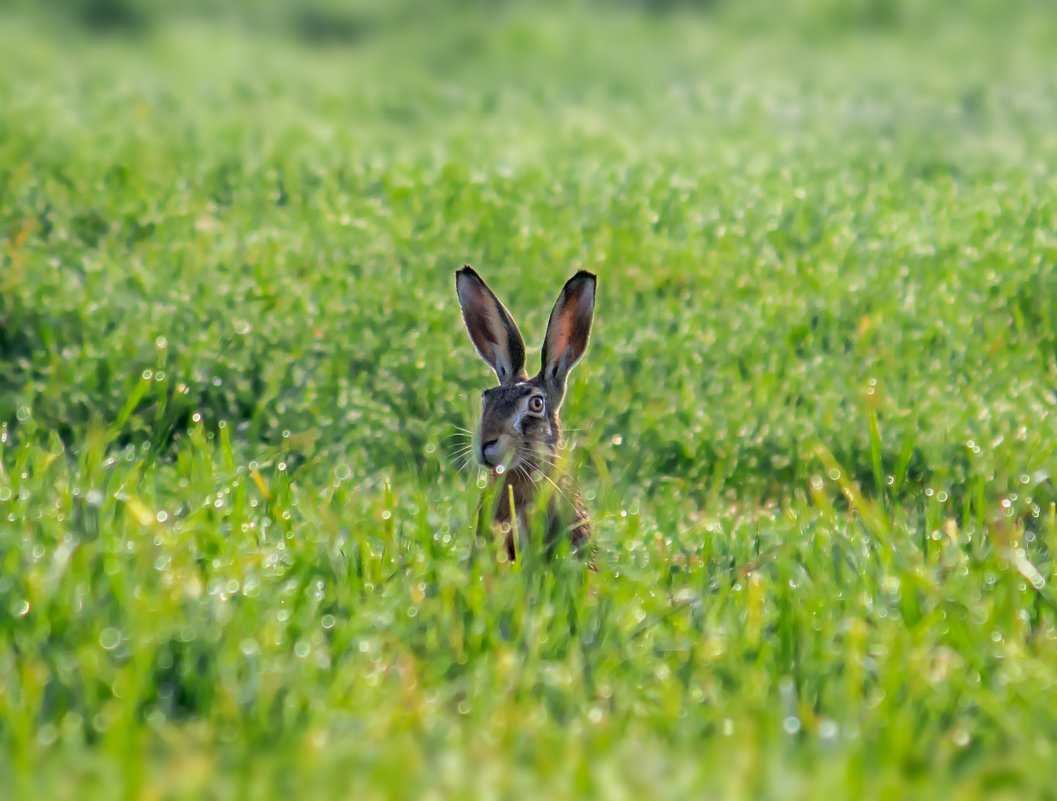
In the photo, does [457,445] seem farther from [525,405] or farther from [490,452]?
[490,452]

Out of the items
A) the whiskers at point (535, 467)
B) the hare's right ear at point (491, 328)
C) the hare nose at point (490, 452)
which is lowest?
the whiskers at point (535, 467)

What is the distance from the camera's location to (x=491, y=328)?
541 centimetres

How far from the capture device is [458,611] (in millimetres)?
3781

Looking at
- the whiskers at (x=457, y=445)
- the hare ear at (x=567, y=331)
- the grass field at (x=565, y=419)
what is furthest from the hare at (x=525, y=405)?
the whiskers at (x=457, y=445)

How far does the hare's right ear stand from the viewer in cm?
530

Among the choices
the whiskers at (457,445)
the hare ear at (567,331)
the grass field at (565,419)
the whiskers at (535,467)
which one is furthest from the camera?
the whiskers at (457,445)

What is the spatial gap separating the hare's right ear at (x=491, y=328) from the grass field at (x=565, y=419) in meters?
0.58

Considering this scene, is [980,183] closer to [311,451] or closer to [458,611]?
[311,451]

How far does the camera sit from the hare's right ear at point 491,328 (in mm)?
5305

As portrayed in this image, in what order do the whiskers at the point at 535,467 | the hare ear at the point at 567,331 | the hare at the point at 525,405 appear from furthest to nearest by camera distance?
the hare ear at the point at 567,331 < the whiskers at the point at 535,467 < the hare at the point at 525,405

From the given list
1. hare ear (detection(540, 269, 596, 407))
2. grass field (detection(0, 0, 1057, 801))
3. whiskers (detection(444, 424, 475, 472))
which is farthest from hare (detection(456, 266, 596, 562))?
whiskers (detection(444, 424, 475, 472))

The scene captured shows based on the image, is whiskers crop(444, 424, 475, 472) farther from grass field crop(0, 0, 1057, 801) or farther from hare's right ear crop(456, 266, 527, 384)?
hare's right ear crop(456, 266, 527, 384)

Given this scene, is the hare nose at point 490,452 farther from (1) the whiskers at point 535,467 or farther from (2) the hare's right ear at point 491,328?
(2) the hare's right ear at point 491,328

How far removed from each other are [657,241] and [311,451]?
3349mm
